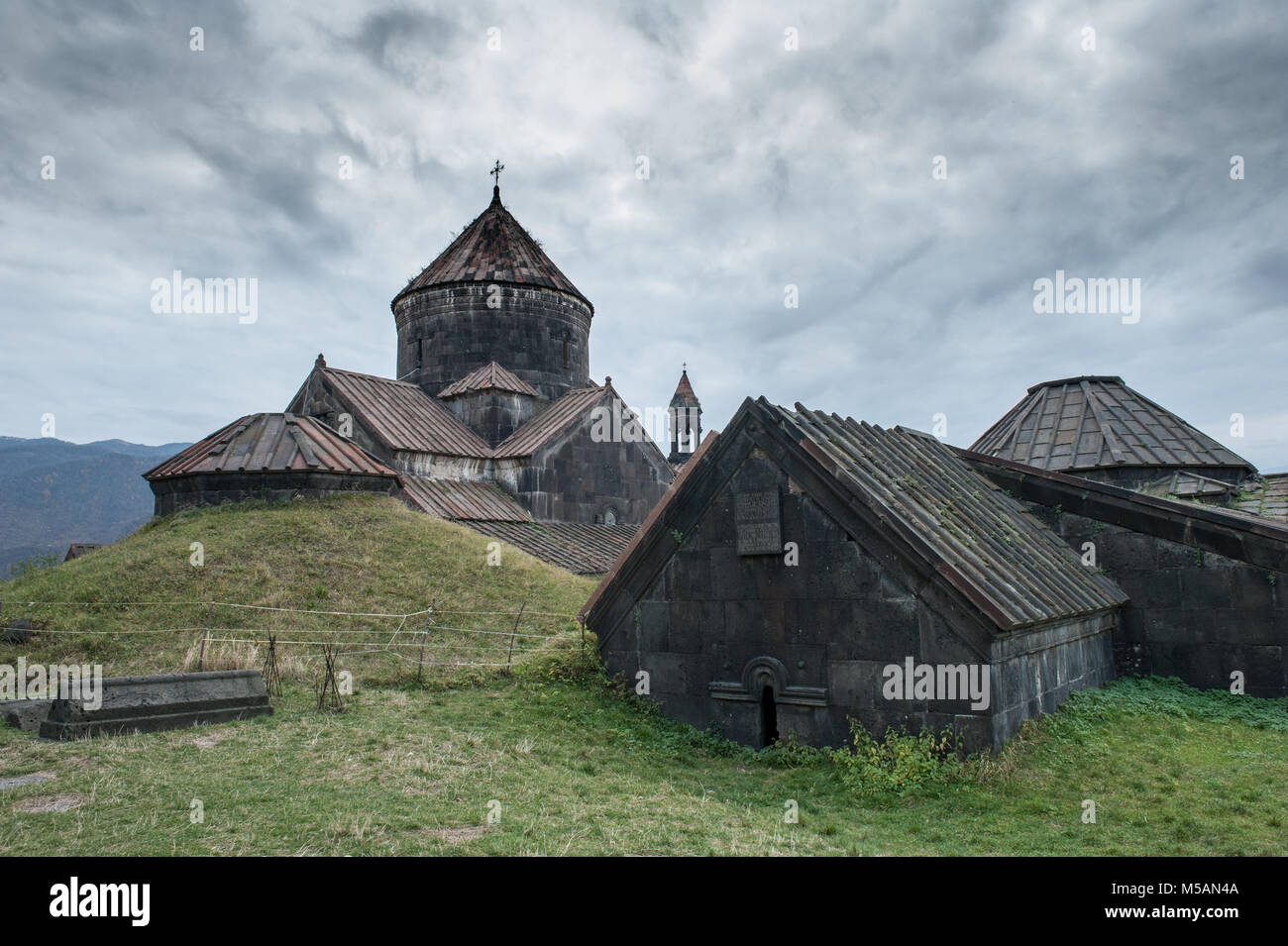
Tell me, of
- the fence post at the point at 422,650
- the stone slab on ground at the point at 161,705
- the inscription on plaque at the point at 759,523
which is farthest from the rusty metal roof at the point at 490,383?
the inscription on plaque at the point at 759,523

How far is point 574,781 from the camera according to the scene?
24.6ft

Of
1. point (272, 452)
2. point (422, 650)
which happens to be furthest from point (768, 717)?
point (272, 452)

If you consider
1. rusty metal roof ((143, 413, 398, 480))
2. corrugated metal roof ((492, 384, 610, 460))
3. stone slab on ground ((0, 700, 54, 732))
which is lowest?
stone slab on ground ((0, 700, 54, 732))

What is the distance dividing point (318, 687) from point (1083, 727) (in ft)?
30.1

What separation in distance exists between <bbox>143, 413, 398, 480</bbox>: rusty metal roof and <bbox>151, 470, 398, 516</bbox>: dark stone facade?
0.12 meters

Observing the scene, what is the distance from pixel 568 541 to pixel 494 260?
33.1 feet

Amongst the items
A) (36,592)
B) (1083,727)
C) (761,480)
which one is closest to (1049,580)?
(1083,727)

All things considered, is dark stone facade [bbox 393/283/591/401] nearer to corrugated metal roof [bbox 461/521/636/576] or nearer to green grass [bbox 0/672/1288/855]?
corrugated metal roof [bbox 461/521/636/576]

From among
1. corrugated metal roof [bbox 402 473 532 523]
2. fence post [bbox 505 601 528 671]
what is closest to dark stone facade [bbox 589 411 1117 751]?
fence post [bbox 505 601 528 671]

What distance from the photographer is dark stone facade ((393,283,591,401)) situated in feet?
83.8

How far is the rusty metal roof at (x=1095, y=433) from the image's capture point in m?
14.7

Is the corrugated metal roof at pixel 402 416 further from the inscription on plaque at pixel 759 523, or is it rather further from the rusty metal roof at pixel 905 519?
the inscription on plaque at pixel 759 523

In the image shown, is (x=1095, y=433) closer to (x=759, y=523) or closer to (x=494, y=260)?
(x=759, y=523)

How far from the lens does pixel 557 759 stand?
8.23m
